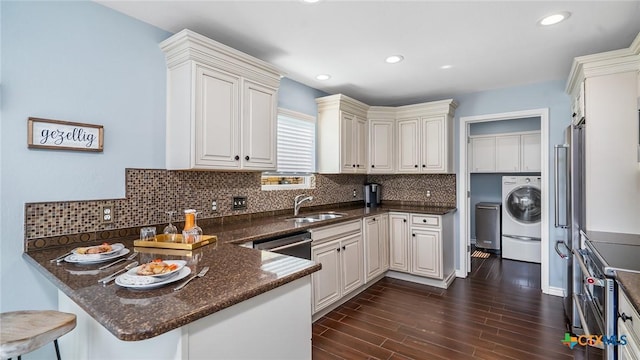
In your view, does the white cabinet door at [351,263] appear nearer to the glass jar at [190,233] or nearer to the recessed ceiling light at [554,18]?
the glass jar at [190,233]

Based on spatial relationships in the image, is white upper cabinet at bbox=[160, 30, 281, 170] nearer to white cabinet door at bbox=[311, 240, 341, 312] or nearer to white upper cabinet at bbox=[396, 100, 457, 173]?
white cabinet door at bbox=[311, 240, 341, 312]

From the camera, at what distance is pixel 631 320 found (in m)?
1.26

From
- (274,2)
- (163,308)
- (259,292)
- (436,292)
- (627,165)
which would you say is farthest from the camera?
(436,292)

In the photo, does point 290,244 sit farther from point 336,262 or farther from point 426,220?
point 426,220

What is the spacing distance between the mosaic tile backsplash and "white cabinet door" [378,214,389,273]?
0.69m

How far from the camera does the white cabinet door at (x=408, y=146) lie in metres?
4.10

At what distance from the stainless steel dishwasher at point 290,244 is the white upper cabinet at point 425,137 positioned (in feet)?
7.02

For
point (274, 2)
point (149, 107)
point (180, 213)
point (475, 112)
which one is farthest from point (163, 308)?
point (475, 112)

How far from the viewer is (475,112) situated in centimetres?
397

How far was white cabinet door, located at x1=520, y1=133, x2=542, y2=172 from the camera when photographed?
499 centimetres

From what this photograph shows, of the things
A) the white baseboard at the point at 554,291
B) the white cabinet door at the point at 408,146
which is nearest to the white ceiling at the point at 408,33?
the white cabinet door at the point at 408,146

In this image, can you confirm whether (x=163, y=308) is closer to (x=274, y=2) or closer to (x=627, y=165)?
(x=274, y=2)

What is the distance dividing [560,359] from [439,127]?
8.59 ft

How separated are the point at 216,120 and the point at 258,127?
1.28ft
